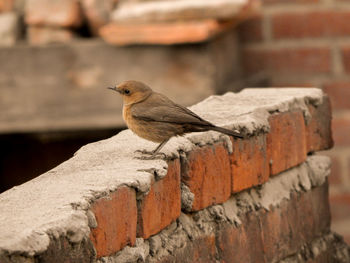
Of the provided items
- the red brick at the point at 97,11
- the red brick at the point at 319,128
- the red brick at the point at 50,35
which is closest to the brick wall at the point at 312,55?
the red brick at the point at 97,11

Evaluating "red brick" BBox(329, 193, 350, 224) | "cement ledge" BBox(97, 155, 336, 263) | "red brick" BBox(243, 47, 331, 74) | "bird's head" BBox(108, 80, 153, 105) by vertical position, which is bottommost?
"red brick" BBox(329, 193, 350, 224)

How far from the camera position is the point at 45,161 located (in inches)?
198

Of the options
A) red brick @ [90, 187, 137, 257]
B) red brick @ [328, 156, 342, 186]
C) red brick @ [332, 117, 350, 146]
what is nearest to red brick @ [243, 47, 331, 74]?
red brick @ [332, 117, 350, 146]

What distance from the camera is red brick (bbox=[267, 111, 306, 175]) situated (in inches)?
117

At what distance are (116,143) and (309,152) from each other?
2.37 ft

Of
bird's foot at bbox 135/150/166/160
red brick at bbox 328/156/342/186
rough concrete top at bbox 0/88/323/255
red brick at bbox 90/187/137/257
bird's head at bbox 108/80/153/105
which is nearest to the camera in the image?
rough concrete top at bbox 0/88/323/255

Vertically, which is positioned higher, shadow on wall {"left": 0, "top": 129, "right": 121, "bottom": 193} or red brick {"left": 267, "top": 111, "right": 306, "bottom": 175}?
red brick {"left": 267, "top": 111, "right": 306, "bottom": 175}

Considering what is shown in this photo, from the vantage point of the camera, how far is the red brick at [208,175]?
8.50 ft

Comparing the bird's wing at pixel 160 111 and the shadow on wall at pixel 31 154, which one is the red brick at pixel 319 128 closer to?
the bird's wing at pixel 160 111

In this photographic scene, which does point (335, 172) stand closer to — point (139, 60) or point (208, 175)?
point (139, 60)

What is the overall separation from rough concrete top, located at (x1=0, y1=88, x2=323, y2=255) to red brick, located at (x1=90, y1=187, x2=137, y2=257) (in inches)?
0.9

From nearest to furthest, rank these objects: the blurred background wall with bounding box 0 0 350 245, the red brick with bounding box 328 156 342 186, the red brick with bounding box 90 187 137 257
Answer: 1. the red brick with bounding box 90 187 137 257
2. the blurred background wall with bounding box 0 0 350 245
3. the red brick with bounding box 328 156 342 186

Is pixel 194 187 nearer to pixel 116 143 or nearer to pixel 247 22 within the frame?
pixel 116 143

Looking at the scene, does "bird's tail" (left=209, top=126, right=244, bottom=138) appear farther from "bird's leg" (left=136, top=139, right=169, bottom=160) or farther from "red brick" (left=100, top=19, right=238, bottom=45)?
"red brick" (left=100, top=19, right=238, bottom=45)
